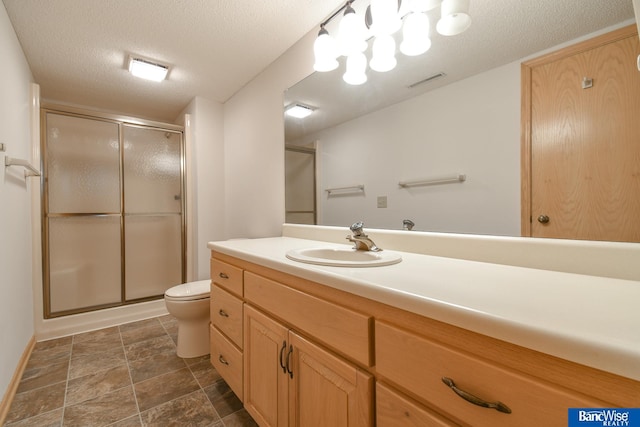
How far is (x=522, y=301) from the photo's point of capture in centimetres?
55

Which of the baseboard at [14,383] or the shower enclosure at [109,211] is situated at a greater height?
the shower enclosure at [109,211]

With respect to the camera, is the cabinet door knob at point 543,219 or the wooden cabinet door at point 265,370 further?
the wooden cabinet door at point 265,370

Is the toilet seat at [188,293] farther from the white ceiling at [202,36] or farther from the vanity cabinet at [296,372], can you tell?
the white ceiling at [202,36]

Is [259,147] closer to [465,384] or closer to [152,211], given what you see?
[152,211]

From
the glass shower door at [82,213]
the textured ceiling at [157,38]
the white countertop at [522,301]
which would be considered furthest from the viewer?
the glass shower door at [82,213]

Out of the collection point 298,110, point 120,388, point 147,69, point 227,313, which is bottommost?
point 120,388

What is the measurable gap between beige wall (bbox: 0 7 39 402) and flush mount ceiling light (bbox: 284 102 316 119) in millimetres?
1544

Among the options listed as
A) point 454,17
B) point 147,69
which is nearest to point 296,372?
point 454,17

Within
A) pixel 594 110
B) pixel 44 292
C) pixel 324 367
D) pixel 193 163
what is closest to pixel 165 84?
pixel 193 163

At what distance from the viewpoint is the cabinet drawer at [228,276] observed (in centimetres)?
129

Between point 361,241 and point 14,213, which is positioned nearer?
point 361,241

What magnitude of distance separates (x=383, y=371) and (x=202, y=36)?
2.19 meters

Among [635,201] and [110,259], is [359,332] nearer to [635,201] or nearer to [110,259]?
[635,201]

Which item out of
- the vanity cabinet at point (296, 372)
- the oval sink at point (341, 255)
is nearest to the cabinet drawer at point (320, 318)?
the vanity cabinet at point (296, 372)
